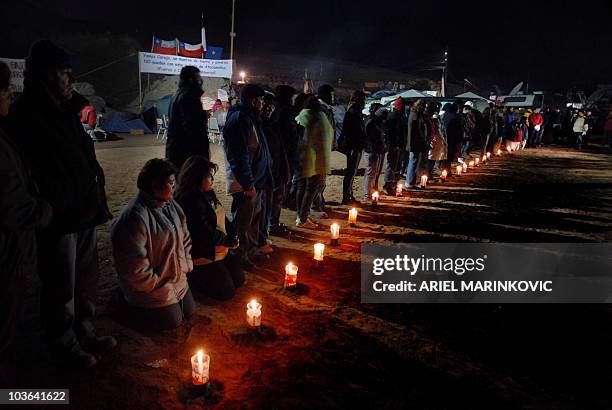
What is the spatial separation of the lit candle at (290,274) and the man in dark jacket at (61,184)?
1918 mm

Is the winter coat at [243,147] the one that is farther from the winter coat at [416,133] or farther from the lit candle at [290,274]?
the winter coat at [416,133]

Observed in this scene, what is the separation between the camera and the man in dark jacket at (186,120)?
4484 mm

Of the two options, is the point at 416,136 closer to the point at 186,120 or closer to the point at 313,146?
the point at 313,146

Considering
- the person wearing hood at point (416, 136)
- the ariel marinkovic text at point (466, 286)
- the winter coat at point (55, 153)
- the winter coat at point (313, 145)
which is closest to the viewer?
the winter coat at point (55, 153)

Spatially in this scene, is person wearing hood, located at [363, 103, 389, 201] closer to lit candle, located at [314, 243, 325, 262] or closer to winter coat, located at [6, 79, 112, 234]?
lit candle, located at [314, 243, 325, 262]

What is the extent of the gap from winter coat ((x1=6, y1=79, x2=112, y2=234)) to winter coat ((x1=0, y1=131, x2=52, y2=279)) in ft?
0.74

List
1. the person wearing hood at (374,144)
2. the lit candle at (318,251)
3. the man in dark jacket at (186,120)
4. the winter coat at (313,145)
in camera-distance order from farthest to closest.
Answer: the person wearing hood at (374,144)
the winter coat at (313,145)
the lit candle at (318,251)
the man in dark jacket at (186,120)

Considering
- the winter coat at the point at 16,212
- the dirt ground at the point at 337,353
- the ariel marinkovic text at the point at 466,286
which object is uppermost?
the winter coat at the point at 16,212

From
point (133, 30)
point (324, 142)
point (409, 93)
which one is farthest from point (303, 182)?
point (133, 30)

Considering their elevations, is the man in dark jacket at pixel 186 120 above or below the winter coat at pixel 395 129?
below

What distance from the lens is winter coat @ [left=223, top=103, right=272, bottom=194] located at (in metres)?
4.57

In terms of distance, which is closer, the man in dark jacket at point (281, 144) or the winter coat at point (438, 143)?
the man in dark jacket at point (281, 144)

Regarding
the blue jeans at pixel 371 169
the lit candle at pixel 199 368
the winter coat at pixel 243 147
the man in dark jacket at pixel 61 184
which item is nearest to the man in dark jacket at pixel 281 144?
the winter coat at pixel 243 147

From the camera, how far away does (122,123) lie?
2086 cm
